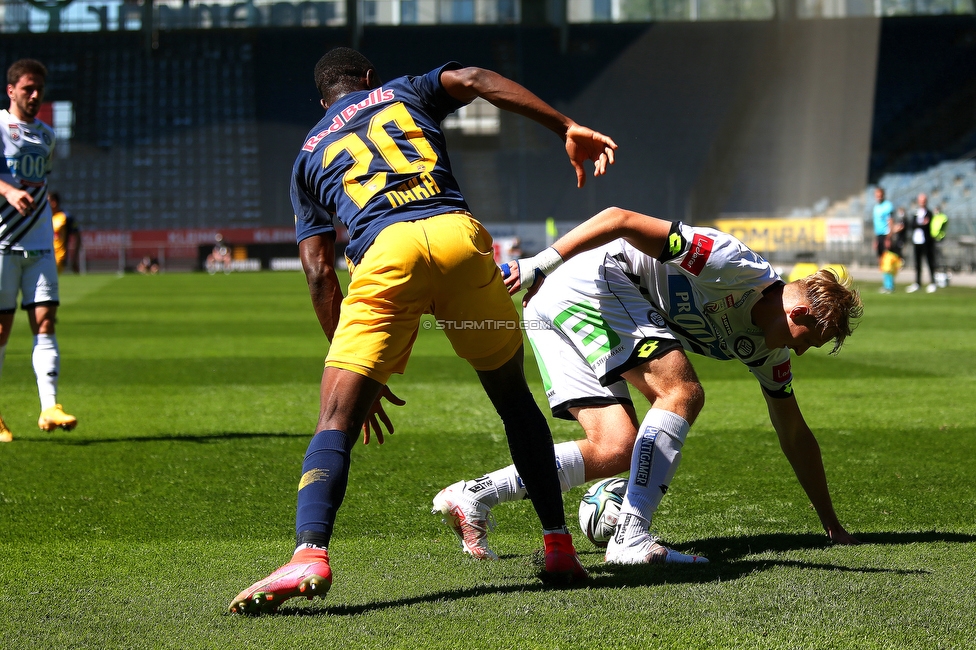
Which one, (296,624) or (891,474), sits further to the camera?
(891,474)

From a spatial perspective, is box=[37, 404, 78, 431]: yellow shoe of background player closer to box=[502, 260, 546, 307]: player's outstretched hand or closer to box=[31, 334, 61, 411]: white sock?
box=[31, 334, 61, 411]: white sock

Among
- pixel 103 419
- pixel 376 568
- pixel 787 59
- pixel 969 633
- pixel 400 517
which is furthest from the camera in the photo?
pixel 787 59

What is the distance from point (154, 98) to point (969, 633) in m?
49.9

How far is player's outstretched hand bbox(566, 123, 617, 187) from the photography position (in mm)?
3246

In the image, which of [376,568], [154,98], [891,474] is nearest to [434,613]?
[376,568]

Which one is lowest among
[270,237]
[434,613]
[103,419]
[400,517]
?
[270,237]

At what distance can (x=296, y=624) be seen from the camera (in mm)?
3020

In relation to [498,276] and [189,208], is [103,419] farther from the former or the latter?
[189,208]

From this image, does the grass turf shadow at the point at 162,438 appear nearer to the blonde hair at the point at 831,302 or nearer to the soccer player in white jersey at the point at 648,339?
the soccer player in white jersey at the point at 648,339

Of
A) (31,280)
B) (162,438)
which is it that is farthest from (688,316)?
(31,280)

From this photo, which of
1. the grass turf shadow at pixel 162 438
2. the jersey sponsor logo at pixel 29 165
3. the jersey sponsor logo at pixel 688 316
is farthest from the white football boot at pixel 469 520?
the jersey sponsor logo at pixel 29 165

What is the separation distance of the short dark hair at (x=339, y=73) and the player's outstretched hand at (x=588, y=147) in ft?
2.61

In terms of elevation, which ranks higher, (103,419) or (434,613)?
(434,613)

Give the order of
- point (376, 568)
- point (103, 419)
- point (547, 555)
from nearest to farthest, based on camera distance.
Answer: point (547, 555), point (376, 568), point (103, 419)
